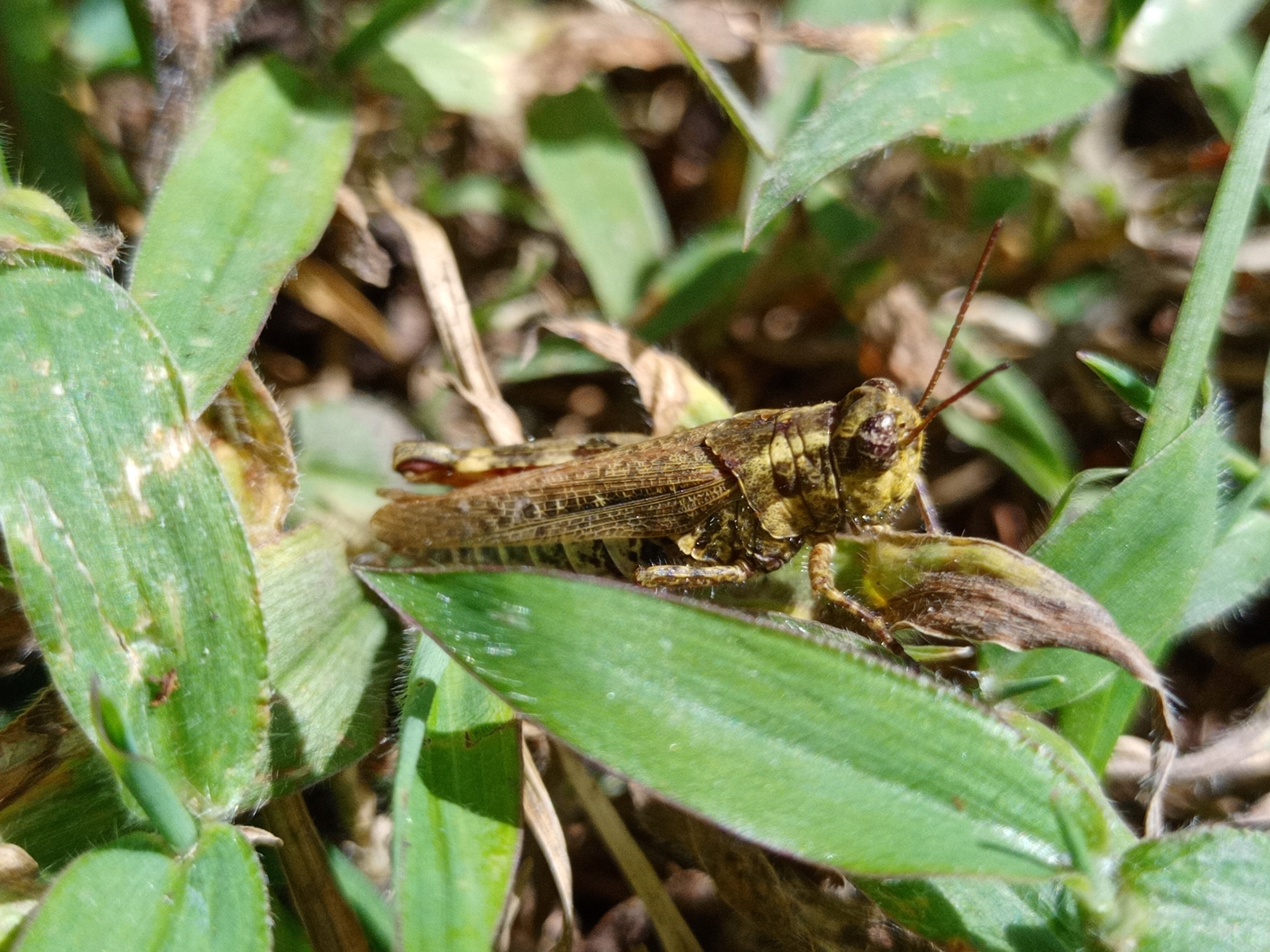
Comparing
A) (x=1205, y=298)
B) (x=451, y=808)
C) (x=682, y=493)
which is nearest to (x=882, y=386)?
(x=682, y=493)

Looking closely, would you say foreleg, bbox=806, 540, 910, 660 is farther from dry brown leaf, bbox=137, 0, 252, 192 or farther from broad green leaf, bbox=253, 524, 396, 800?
dry brown leaf, bbox=137, 0, 252, 192

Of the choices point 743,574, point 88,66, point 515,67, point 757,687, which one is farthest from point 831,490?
point 88,66

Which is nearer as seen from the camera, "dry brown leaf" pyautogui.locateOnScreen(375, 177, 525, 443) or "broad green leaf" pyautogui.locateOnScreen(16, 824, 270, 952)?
"broad green leaf" pyautogui.locateOnScreen(16, 824, 270, 952)

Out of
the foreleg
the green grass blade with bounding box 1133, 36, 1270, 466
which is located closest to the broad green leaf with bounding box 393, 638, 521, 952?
the foreleg

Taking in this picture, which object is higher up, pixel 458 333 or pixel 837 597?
pixel 458 333

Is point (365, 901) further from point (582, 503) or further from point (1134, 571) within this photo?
point (1134, 571)

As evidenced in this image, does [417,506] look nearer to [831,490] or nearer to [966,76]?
[831,490]

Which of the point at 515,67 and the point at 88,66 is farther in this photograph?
the point at 515,67
